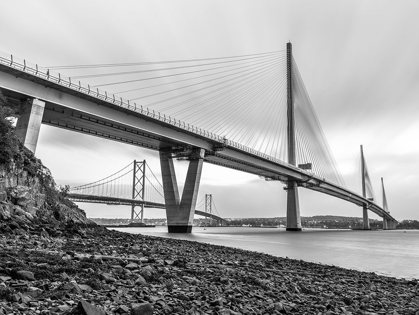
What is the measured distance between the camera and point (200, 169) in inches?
2130

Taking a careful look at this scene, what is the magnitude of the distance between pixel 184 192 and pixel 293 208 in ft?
152

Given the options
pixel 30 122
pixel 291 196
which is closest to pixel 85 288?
pixel 30 122

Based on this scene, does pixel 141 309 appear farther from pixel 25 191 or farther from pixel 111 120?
pixel 111 120

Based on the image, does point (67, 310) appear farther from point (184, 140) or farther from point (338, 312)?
point (184, 140)

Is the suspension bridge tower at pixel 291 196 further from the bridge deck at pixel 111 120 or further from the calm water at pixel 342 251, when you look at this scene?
the calm water at pixel 342 251

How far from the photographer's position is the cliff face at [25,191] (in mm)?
16625

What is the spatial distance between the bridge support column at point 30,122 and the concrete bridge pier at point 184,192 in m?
25.5

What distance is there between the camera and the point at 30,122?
30.5 meters

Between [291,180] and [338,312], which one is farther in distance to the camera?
[291,180]

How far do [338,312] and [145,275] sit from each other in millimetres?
4598

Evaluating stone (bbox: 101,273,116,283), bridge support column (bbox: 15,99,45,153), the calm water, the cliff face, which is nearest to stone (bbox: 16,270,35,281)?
stone (bbox: 101,273,116,283)

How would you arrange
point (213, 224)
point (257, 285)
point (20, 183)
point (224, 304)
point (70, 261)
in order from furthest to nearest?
point (213, 224) < point (20, 183) < point (257, 285) < point (70, 261) < point (224, 304)

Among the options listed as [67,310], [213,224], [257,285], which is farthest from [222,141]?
[213,224]

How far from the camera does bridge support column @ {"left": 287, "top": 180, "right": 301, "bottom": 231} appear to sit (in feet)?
293
